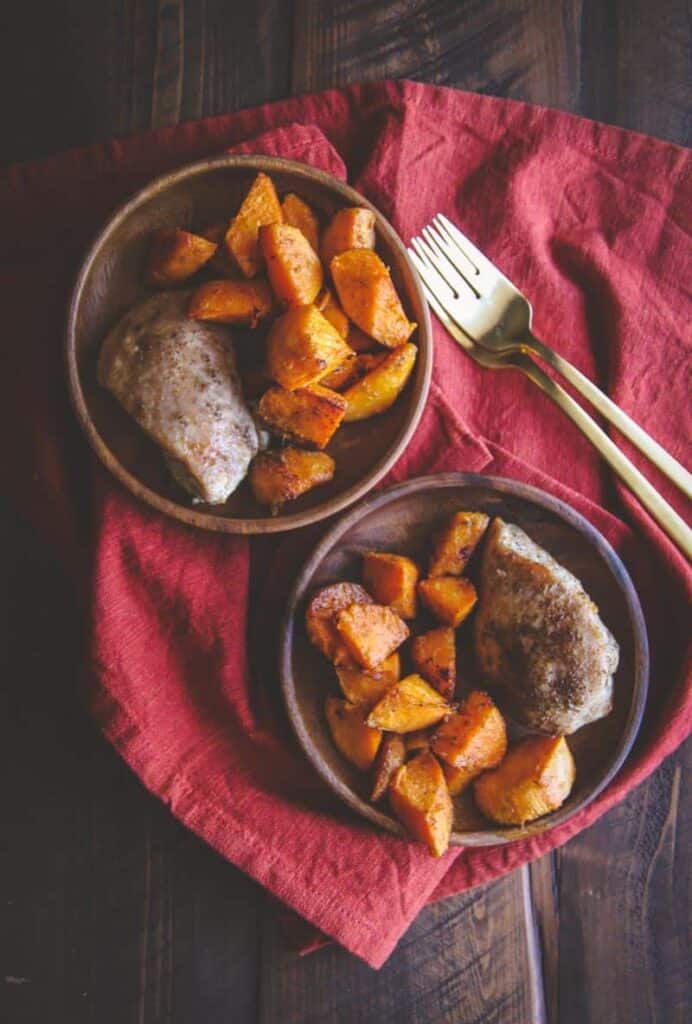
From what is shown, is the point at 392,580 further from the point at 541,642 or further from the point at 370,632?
the point at 541,642

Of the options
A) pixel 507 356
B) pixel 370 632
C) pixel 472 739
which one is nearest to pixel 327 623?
pixel 370 632

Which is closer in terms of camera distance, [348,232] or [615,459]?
[348,232]

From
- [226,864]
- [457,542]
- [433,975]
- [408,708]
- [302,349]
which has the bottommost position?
[433,975]

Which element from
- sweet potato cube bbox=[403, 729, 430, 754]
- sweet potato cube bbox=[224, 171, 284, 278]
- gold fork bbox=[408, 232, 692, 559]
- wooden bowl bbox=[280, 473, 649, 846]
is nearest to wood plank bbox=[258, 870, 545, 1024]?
wooden bowl bbox=[280, 473, 649, 846]

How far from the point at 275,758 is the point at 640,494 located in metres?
0.82

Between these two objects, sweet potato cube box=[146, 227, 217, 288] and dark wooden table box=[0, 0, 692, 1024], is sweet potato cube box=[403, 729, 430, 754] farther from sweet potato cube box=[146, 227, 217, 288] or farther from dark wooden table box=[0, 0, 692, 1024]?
sweet potato cube box=[146, 227, 217, 288]

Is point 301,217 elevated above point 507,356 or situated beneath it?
elevated above

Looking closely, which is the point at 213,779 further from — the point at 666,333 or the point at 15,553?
the point at 666,333

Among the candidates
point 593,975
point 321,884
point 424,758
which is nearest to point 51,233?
point 424,758

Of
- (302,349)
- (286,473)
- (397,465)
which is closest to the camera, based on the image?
(302,349)

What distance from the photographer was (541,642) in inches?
65.5

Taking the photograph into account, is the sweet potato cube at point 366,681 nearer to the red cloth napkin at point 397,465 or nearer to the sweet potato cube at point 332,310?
the red cloth napkin at point 397,465

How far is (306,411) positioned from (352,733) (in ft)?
1.82

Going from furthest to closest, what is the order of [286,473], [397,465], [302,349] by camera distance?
[397,465]
[286,473]
[302,349]
